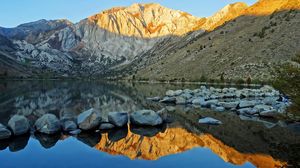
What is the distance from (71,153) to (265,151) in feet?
44.2

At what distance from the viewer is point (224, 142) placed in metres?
24.3

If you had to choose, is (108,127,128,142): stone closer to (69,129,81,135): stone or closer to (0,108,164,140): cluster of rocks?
(0,108,164,140): cluster of rocks

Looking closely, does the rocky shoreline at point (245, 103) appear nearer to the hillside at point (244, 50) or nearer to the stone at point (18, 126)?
the stone at point (18, 126)

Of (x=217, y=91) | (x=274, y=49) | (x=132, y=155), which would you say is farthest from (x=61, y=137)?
(x=274, y=49)

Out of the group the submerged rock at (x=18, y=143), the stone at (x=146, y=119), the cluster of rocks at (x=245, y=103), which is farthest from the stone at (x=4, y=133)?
the cluster of rocks at (x=245, y=103)

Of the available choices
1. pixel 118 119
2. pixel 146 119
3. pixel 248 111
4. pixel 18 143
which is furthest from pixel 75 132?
pixel 248 111

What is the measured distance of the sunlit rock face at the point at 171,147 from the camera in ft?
65.0

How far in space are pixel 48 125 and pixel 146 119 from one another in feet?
31.8

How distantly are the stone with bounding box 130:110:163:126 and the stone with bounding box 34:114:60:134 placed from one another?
25.6ft

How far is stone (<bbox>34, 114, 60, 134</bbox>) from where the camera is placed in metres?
27.7

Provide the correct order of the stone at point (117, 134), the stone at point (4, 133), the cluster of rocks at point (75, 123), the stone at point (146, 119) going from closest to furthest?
the stone at point (4, 133) < the stone at point (117, 134) < the cluster of rocks at point (75, 123) < the stone at point (146, 119)

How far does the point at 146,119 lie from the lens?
3200 cm

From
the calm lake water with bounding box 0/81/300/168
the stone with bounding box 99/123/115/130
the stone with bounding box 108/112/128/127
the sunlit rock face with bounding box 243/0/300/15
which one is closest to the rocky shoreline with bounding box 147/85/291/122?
the calm lake water with bounding box 0/81/300/168

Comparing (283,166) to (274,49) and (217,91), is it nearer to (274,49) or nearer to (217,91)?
(217,91)
